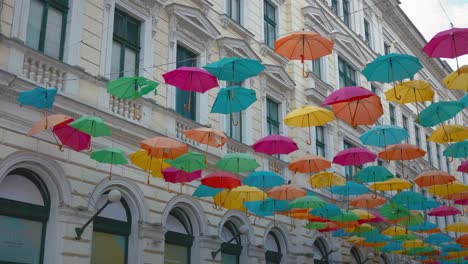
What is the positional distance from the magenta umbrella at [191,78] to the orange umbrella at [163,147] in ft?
3.95

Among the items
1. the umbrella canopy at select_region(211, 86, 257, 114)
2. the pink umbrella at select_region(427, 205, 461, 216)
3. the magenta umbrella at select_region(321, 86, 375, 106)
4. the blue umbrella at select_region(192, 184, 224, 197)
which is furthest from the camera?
the pink umbrella at select_region(427, 205, 461, 216)

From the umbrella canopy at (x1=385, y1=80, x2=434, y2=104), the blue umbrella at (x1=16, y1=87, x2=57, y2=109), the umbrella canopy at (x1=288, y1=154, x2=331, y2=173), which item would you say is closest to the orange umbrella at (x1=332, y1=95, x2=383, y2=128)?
the umbrella canopy at (x1=385, y1=80, x2=434, y2=104)

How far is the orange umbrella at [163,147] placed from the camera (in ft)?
35.7

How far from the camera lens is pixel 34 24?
39.2 feet

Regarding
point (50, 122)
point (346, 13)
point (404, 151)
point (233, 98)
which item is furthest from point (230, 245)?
point (346, 13)

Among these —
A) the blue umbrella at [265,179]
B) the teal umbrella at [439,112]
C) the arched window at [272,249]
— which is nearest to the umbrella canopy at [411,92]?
the teal umbrella at [439,112]

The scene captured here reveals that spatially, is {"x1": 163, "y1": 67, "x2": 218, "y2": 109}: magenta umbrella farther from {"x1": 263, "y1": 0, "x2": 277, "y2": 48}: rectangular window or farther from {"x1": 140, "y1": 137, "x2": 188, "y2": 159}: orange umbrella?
{"x1": 263, "y1": 0, "x2": 277, "y2": 48}: rectangular window

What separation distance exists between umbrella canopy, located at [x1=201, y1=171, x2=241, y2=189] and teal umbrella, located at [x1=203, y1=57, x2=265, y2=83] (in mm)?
2616

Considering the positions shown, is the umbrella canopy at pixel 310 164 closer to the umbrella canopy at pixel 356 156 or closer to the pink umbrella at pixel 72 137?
the umbrella canopy at pixel 356 156

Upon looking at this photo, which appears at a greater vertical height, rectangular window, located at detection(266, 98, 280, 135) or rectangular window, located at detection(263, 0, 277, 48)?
rectangular window, located at detection(263, 0, 277, 48)

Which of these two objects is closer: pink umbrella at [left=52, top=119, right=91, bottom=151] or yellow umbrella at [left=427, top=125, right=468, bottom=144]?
pink umbrella at [left=52, top=119, right=91, bottom=151]

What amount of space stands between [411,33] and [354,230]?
2072 centimetres

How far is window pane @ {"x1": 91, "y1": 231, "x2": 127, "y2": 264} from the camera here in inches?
488

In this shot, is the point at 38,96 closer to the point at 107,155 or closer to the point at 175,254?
the point at 107,155
